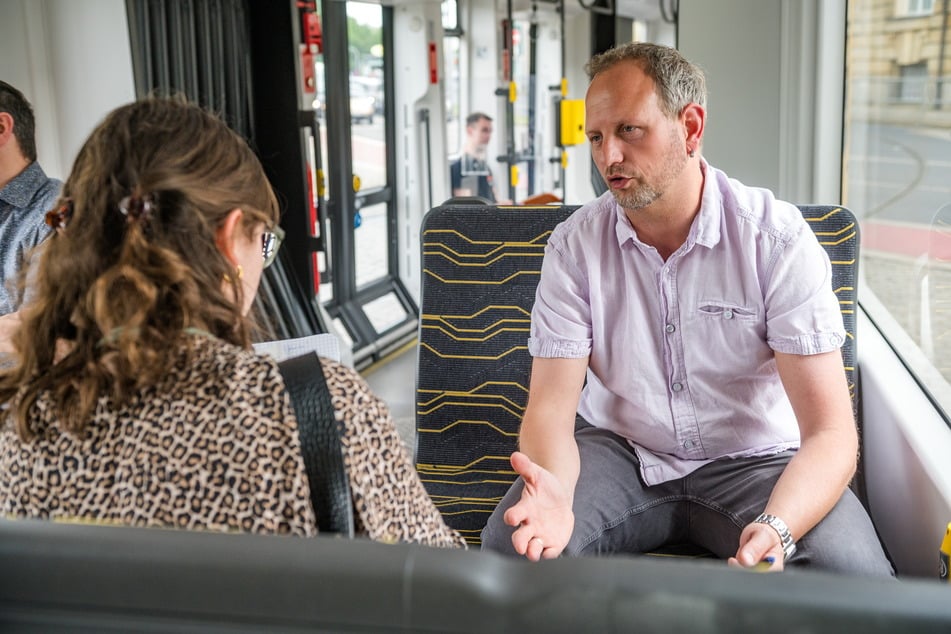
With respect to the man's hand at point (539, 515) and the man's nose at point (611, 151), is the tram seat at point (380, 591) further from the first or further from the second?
the man's nose at point (611, 151)

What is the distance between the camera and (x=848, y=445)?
1.73 metres

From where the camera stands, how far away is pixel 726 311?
1883 mm

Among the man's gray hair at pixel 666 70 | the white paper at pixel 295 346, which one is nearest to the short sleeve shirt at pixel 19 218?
the white paper at pixel 295 346

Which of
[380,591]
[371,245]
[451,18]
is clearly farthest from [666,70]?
[451,18]

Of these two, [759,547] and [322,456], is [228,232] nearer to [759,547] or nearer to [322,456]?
[322,456]

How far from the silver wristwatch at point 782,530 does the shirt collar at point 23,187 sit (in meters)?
2.14

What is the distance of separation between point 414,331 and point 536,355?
4.81m

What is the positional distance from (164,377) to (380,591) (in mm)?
468

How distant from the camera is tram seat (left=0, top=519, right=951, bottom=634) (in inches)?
23.2

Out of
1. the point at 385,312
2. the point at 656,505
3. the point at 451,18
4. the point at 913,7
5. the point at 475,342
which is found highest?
the point at 451,18

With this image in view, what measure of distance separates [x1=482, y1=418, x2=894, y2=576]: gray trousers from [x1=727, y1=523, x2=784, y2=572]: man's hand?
0.66 ft

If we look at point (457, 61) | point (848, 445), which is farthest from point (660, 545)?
point (457, 61)

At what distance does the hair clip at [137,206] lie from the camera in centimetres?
104

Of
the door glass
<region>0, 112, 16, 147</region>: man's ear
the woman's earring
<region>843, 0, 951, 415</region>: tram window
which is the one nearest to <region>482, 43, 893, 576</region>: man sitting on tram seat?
<region>843, 0, 951, 415</region>: tram window
